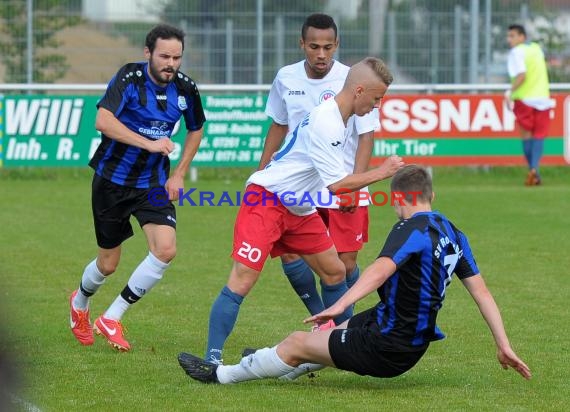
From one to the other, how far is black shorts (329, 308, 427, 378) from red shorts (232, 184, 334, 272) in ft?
2.40

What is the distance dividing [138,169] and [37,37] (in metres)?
13.3

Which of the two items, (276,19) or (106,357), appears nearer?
(106,357)

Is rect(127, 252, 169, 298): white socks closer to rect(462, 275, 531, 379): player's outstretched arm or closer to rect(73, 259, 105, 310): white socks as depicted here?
rect(73, 259, 105, 310): white socks

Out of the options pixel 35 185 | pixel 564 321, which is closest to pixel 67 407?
pixel 564 321

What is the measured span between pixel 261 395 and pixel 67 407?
3.13 feet

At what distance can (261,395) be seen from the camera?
573 cm

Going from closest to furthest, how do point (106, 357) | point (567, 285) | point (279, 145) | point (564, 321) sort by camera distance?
point (106, 357) < point (279, 145) < point (564, 321) < point (567, 285)

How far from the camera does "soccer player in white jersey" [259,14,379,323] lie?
709cm

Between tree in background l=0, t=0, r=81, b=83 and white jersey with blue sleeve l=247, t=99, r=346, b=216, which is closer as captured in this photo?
white jersey with blue sleeve l=247, t=99, r=346, b=216

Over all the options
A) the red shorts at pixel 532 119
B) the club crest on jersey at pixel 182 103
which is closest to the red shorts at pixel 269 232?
the club crest on jersey at pixel 182 103

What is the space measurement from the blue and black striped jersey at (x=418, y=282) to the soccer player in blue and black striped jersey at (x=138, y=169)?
1960mm

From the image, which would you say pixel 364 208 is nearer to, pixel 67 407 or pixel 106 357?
pixel 106 357

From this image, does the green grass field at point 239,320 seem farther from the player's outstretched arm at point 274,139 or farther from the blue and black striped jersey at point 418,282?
the player's outstretched arm at point 274,139

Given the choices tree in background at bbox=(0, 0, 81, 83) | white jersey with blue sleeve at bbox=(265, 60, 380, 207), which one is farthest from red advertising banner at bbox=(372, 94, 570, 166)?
white jersey with blue sleeve at bbox=(265, 60, 380, 207)
